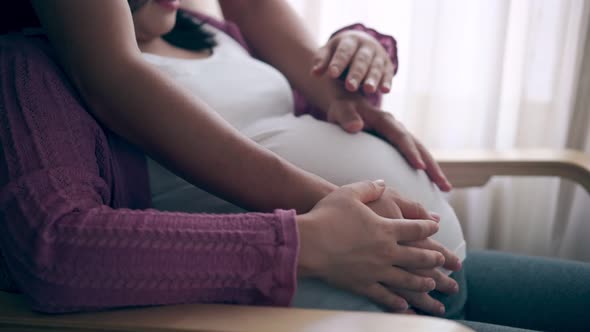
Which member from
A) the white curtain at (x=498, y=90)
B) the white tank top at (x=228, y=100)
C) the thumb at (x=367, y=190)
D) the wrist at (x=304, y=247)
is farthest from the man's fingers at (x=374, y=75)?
the white curtain at (x=498, y=90)

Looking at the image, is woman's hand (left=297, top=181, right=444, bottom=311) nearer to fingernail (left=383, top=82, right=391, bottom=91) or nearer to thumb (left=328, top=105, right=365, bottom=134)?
thumb (left=328, top=105, right=365, bottom=134)

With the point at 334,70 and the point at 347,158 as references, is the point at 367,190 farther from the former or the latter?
the point at 334,70

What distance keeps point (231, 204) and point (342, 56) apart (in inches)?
13.8

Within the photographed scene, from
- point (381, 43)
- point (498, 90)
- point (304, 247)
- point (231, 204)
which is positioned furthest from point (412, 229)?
point (498, 90)

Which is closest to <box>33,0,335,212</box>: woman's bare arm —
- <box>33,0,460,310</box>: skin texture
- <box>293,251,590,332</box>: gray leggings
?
<box>33,0,460,310</box>: skin texture

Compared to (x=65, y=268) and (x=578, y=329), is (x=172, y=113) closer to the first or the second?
(x=65, y=268)

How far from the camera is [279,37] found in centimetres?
109

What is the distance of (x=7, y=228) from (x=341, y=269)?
1.25 feet

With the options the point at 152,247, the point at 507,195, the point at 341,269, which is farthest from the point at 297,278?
the point at 507,195

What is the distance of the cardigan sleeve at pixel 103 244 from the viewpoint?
0.52 meters

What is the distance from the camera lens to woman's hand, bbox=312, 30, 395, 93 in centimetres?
87

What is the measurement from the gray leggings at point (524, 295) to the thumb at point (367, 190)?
238 millimetres

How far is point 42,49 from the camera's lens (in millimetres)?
678

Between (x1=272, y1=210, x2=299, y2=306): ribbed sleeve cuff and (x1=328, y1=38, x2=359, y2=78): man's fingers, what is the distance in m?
0.38
